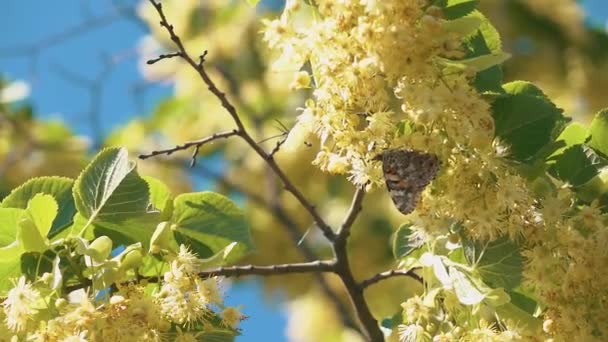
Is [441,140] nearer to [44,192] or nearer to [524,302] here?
[524,302]

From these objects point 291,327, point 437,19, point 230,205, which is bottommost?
point 291,327

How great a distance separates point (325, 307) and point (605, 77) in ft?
5.41

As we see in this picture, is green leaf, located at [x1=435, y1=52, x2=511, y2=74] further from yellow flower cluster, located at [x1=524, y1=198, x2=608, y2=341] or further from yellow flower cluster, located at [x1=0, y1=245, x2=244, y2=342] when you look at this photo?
yellow flower cluster, located at [x1=0, y1=245, x2=244, y2=342]

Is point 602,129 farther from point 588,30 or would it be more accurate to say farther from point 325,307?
point 588,30

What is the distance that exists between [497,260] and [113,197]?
52cm

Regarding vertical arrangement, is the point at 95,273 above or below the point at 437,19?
below

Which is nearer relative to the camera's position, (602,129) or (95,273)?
(95,273)

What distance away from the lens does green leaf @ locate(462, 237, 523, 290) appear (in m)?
1.46

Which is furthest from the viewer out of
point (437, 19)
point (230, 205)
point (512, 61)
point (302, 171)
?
point (512, 61)

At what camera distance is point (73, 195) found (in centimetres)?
158

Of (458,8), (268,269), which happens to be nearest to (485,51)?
(458,8)

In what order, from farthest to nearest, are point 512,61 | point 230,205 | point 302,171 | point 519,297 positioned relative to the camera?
point 512,61
point 302,171
point 230,205
point 519,297

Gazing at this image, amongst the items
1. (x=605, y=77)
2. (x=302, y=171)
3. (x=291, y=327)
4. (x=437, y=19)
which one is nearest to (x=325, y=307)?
(x=291, y=327)

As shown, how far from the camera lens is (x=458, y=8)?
1480mm
